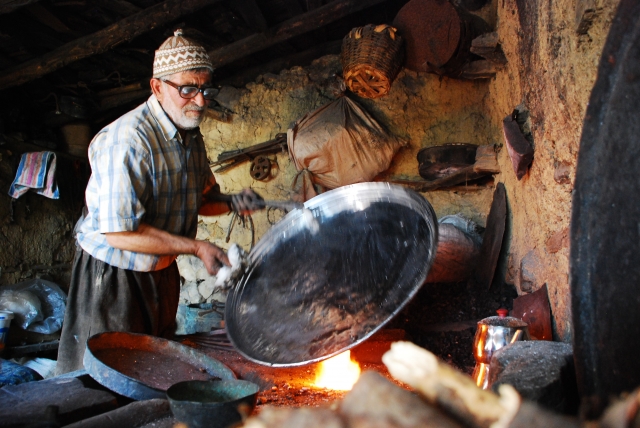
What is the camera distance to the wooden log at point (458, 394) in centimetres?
79

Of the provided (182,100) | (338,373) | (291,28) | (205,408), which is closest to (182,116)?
(182,100)

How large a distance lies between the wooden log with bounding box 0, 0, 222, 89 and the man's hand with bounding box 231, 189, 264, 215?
6.86 feet

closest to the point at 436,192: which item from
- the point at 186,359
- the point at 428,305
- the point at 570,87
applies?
the point at 428,305

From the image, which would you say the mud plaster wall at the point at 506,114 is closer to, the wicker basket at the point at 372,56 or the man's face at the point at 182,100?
the wicker basket at the point at 372,56

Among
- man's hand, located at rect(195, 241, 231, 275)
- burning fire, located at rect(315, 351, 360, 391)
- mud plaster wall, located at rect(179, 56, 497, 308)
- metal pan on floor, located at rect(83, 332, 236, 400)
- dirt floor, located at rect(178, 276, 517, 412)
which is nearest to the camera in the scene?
metal pan on floor, located at rect(83, 332, 236, 400)

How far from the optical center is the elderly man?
2.08 meters

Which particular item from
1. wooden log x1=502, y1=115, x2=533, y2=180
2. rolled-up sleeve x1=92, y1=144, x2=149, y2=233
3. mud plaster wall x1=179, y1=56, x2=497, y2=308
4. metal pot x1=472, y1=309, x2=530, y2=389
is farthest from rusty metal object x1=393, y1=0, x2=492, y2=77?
rolled-up sleeve x1=92, y1=144, x2=149, y2=233

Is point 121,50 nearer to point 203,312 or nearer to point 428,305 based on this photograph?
point 203,312

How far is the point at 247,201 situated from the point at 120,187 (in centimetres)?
66

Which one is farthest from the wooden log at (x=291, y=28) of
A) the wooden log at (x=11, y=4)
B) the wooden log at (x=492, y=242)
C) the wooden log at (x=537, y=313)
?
the wooden log at (x=537, y=313)

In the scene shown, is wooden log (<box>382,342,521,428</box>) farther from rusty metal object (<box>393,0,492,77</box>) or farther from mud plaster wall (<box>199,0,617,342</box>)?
rusty metal object (<box>393,0,492,77</box>)

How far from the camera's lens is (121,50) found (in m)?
4.62

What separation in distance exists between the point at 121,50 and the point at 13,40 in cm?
90

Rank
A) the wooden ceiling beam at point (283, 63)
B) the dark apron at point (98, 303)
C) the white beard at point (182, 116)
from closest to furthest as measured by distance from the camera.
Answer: the dark apron at point (98, 303) → the white beard at point (182, 116) → the wooden ceiling beam at point (283, 63)
